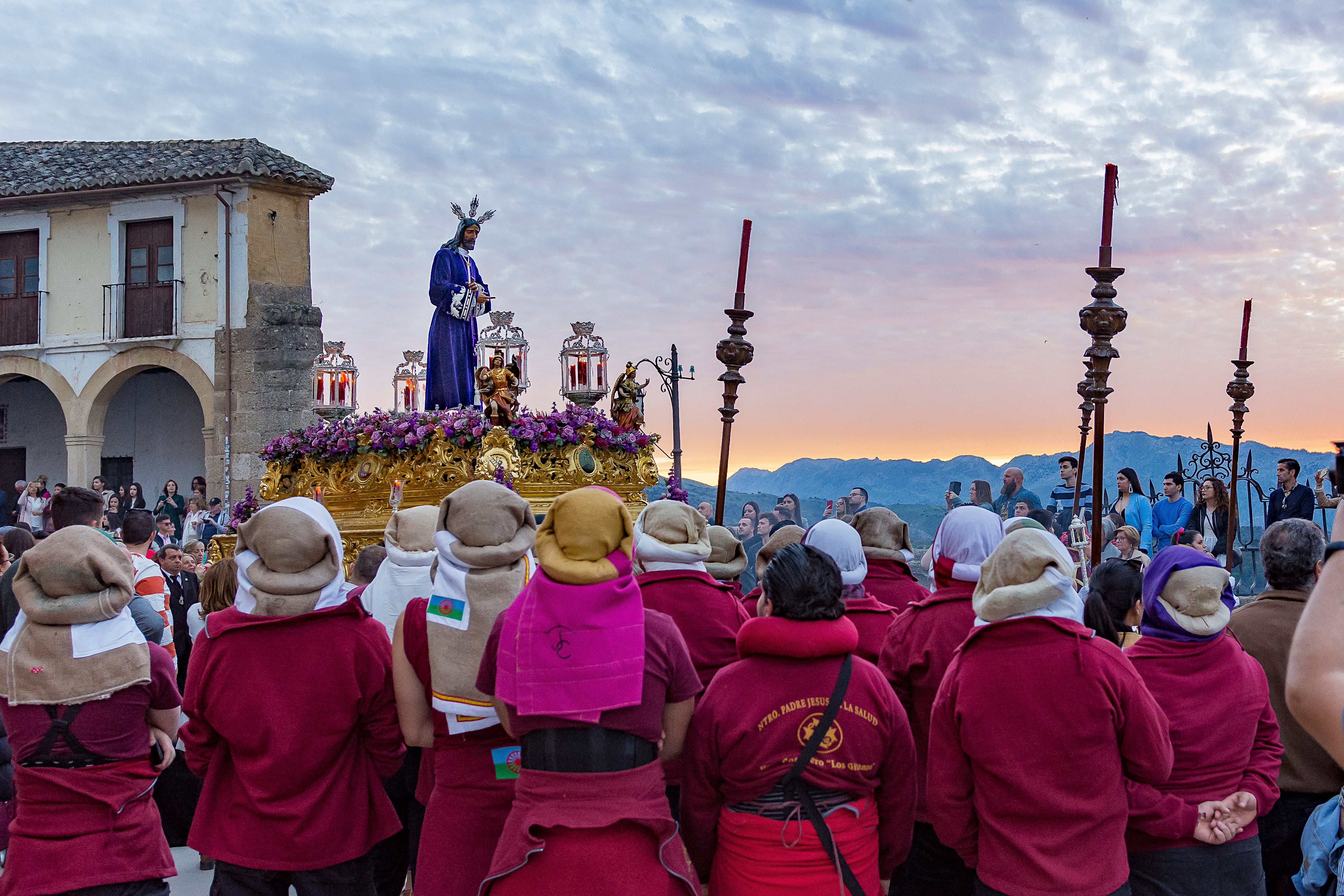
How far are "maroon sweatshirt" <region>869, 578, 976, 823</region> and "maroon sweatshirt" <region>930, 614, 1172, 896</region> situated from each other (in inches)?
26.2

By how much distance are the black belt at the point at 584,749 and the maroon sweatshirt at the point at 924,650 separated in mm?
1219

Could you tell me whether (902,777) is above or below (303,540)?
below

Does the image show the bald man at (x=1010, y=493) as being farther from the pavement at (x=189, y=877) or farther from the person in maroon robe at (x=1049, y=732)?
the person in maroon robe at (x=1049, y=732)

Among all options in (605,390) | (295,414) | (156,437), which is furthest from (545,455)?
(156,437)

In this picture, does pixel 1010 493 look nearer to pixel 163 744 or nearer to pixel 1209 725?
pixel 1209 725

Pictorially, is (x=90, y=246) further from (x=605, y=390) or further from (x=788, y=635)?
(x=788, y=635)

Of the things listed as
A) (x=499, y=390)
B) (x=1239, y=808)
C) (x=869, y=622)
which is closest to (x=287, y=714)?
(x=869, y=622)

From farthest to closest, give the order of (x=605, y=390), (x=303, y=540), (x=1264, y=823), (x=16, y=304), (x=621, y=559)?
(x=16, y=304)
(x=605, y=390)
(x=1264, y=823)
(x=303, y=540)
(x=621, y=559)

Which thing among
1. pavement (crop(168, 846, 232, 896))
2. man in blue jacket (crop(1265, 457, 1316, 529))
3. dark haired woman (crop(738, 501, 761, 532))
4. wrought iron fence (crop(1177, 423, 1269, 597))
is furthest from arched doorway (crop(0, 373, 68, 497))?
man in blue jacket (crop(1265, 457, 1316, 529))

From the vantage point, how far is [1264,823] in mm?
4254

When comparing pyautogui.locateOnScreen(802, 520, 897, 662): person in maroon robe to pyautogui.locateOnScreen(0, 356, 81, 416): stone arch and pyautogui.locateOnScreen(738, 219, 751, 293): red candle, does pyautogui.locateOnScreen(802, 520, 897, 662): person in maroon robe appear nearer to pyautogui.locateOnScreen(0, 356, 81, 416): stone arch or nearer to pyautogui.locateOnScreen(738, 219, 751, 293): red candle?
pyautogui.locateOnScreen(738, 219, 751, 293): red candle

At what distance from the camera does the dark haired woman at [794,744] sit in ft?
10.7

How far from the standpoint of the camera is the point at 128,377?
70.9ft

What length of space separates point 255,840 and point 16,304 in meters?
21.2
